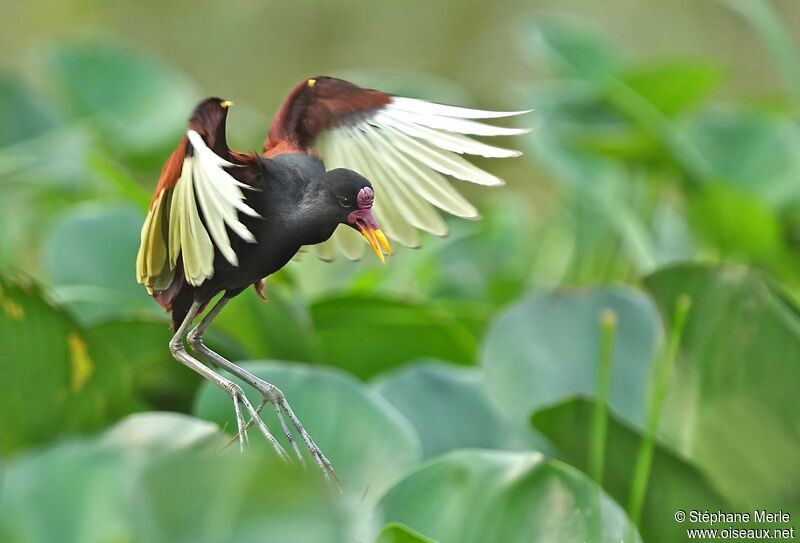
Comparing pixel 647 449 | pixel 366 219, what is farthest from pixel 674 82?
pixel 366 219

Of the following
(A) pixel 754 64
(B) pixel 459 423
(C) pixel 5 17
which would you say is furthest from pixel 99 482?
(A) pixel 754 64

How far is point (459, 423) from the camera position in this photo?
0.90 metres

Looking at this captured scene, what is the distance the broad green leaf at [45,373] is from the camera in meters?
0.71

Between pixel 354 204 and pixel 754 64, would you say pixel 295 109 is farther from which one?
pixel 754 64

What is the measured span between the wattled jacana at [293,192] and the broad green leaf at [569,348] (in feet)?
1.20

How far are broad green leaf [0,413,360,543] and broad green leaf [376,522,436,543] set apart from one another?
0.34 ft

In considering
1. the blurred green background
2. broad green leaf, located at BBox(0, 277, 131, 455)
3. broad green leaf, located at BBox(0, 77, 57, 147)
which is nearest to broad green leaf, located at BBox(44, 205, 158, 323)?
the blurred green background

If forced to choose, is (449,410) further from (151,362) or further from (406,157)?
(406,157)

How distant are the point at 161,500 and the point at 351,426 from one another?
0.31 metres

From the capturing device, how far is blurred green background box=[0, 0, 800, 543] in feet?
1.81

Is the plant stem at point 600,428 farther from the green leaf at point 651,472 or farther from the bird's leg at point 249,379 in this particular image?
the bird's leg at point 249,379

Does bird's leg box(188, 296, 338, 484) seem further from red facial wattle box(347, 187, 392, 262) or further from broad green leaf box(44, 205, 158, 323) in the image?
broad green leaf box(44, 205, 158, 323)

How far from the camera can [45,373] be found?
73cm

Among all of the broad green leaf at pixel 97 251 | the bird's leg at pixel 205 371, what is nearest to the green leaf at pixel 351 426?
the bird's leg at pixel 205 371
